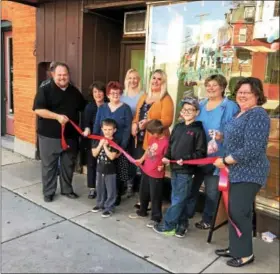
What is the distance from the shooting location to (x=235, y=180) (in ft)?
8.73

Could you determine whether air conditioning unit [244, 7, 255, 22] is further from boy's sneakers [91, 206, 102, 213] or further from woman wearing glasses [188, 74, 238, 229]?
boy's sneakers [91, 206, 102, 213]

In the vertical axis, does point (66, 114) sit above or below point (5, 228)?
above

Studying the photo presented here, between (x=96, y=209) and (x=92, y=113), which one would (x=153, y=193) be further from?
(x=92, y=113)

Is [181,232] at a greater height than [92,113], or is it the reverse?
[92,113]

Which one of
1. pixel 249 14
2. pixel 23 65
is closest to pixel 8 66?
pixel 23 65

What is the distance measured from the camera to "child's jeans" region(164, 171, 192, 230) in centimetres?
313

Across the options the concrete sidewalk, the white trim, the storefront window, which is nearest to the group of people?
the concrete sidewalk

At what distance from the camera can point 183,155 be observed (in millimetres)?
3043

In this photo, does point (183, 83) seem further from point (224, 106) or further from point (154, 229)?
point (154, 229)

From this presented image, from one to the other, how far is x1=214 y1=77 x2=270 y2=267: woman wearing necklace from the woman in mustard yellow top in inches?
34.6

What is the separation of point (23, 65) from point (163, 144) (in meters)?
3.56

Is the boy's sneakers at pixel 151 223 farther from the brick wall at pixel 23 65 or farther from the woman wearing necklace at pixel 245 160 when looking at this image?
the brick wall at pixel 23 65

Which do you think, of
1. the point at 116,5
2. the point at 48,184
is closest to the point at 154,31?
the point at 116,5

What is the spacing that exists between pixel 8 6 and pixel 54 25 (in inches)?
Answer: 55.3
